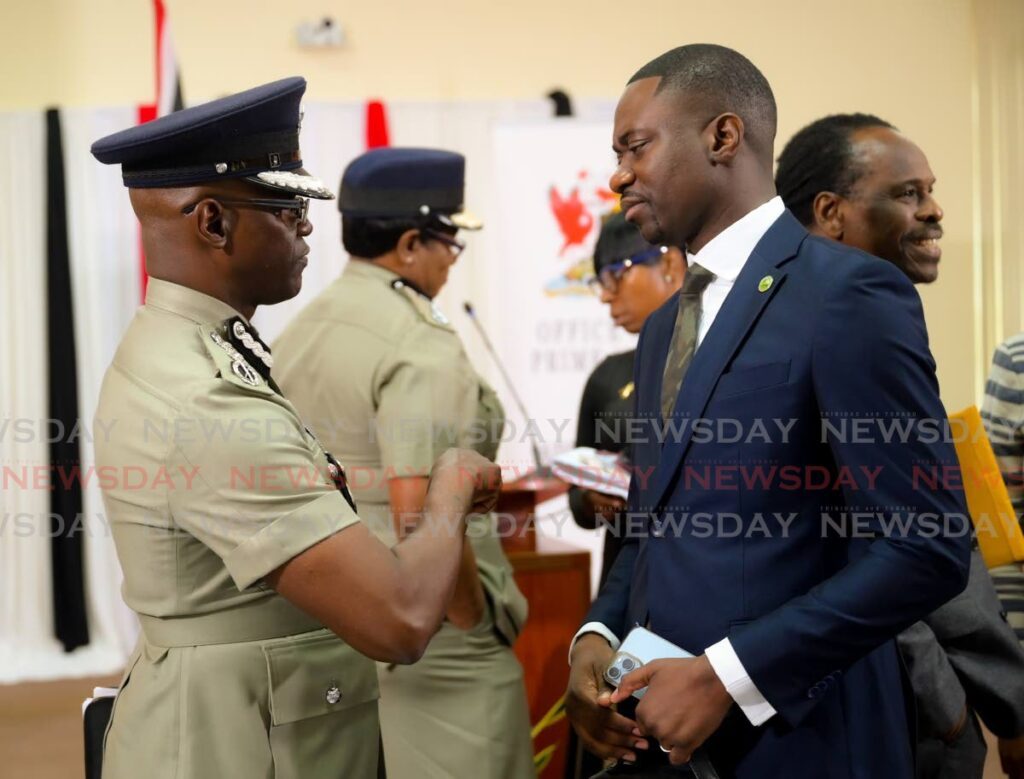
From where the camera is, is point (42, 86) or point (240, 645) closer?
point (240, 645)

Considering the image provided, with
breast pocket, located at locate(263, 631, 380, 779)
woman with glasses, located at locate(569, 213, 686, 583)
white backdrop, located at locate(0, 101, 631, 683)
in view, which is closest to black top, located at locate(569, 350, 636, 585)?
woman with glasses, located at locate(569, 213, 686, 583)

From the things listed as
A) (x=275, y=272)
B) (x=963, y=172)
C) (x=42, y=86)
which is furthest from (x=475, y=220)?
(x=963, y=172)

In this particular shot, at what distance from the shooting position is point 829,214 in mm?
1823

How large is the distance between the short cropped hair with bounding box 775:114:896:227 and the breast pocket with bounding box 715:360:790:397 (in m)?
0.66

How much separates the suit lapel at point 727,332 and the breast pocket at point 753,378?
0.01 meters

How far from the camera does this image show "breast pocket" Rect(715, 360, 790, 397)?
1.22m

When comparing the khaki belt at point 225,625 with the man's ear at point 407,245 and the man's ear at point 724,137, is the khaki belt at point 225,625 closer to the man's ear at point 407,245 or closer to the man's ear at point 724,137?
the man's ear at point 724,137

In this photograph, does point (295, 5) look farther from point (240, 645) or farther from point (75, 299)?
point (240, 645)

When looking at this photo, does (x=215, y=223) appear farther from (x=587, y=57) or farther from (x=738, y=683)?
(x=587, y=57)

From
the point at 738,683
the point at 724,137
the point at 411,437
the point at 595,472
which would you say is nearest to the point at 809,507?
the point at 738,683

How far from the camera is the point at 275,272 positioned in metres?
1.44

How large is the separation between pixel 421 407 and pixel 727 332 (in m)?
0.95

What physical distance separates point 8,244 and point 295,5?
1786 mm

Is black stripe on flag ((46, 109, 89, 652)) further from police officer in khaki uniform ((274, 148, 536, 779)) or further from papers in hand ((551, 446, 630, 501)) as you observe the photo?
papers in hand ((551, 446, 630, 501))
